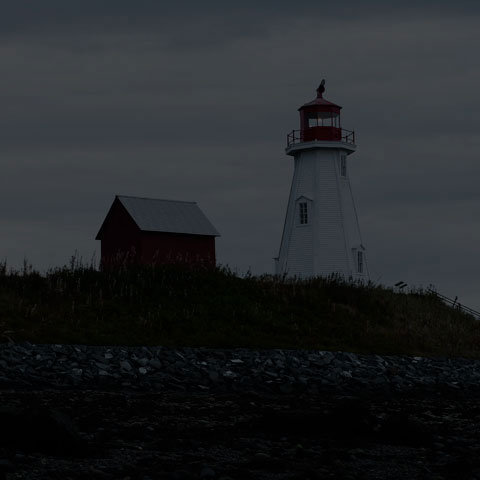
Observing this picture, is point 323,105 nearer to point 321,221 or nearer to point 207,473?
point 321,221

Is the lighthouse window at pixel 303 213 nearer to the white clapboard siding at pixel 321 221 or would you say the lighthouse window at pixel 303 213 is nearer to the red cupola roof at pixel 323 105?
the white clapboard siding at pixel 321 221

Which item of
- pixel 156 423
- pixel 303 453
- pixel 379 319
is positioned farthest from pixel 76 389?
pixel 379 319

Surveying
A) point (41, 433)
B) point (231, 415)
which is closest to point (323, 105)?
point (231, 415)

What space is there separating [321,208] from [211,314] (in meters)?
14.9

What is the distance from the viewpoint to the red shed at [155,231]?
36831mm

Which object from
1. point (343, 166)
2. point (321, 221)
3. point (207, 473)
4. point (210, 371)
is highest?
point (343, 166)

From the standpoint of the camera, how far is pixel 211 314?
25.0 m

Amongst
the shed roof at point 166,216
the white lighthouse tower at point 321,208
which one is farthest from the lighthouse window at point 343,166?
the shed roof at point 166,216

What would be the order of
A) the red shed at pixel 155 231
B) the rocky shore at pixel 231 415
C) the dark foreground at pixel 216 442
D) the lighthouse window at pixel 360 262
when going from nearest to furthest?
1. the dark foreground at pixel 216 442
2. the rocky shore at pixel 231 415
3. the red shed at pixel 155 231
4. the lighthouse window at pixel 360 262

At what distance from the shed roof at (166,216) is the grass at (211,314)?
7900 millimetres

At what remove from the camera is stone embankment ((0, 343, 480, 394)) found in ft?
55.2

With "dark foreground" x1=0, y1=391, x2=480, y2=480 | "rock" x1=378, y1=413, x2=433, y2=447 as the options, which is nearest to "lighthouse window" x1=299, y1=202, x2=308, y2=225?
"dark foreground" x1=0, y1=391, x2=480, y2=480

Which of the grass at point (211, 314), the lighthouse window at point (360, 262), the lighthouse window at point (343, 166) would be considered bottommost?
the grass at point (211, 314)

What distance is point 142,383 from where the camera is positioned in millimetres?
17000
